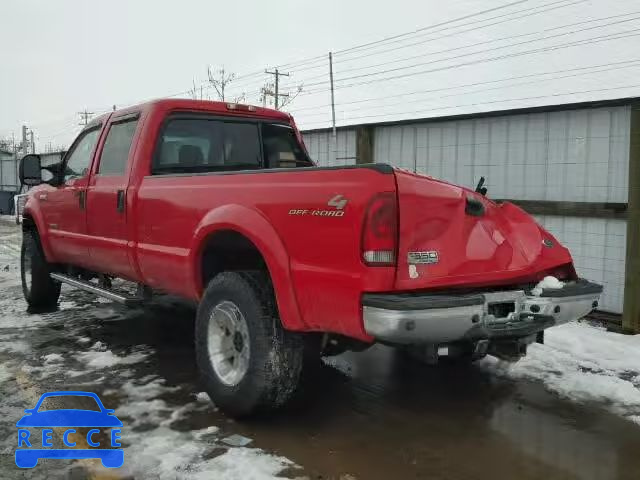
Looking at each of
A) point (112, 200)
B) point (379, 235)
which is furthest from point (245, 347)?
point (112, 200)

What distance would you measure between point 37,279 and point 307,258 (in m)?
4.81

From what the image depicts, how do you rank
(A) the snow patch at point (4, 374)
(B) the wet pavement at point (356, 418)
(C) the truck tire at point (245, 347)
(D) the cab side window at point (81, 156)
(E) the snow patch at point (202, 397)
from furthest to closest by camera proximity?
1. (D) the cab side window at point (81, 156)
2. (A) the snow patch at point (4, 374)
3. (E) the snow patch at point (202, 397)
4. (C) the truck tire at point (245, 347)
5. (B) the wet pavement at point (356, 418)

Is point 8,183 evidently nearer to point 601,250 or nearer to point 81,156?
point 81,156

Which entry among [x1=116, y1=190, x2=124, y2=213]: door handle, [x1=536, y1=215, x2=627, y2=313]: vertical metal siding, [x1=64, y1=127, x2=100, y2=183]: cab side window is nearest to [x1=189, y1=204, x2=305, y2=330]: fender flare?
[x1=116, y1=190, x2=124, y2=213]: door handle

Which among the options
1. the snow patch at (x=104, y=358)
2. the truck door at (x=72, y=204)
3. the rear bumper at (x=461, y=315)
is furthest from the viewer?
the truck door at (x=72, y=204)

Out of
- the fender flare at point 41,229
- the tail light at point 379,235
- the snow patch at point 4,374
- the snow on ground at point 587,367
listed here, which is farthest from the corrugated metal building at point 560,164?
the snow patch at point 4,374

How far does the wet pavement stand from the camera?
315 cm

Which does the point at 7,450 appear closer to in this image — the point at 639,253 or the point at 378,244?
the point at 378,244

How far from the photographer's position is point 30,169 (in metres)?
6.14

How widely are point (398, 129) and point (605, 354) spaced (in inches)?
161

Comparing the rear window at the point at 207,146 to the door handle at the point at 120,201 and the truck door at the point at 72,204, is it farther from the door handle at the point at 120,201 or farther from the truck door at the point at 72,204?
the truck door at the point at 72,204

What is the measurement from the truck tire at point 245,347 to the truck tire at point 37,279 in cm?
366

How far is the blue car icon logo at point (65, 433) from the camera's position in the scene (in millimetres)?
3203

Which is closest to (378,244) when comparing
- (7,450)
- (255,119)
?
(7,450)
